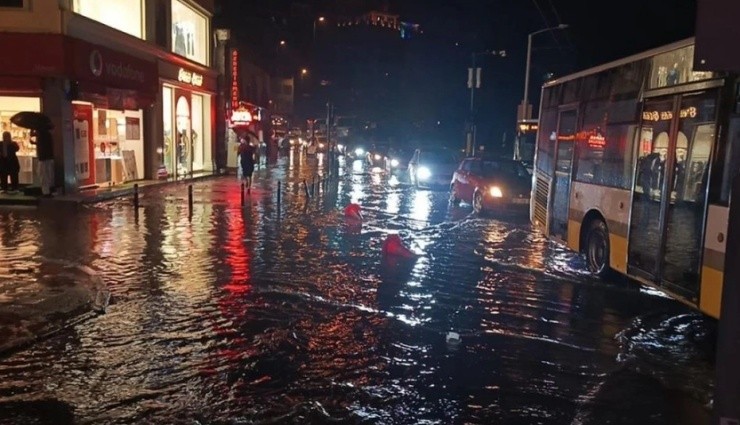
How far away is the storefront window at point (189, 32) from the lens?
103 ft

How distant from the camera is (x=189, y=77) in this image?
32.2 metres

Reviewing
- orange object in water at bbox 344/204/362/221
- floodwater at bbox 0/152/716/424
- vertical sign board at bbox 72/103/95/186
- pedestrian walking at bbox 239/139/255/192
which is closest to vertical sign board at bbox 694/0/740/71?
floodwater at bbox 0/152/716/424

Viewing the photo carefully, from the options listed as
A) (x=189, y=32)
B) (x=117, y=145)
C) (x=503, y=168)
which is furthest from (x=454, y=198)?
(x=189, y=32)

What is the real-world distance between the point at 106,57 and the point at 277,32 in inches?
1924

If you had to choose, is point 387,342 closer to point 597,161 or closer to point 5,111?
point 597,161

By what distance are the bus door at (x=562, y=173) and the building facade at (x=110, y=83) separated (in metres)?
15.1

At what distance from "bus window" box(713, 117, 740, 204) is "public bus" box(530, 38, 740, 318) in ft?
0.04

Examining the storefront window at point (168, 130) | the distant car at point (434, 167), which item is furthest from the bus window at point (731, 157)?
the storefront window at point (168, 130)

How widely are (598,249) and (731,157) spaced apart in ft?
13.5

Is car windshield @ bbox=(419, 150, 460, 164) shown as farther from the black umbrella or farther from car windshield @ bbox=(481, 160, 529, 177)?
the black umbrella

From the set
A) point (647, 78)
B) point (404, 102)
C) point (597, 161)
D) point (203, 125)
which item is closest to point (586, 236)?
point (597, 161)

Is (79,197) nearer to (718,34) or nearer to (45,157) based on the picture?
(45,157)

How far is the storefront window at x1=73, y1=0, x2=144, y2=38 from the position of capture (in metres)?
23.0

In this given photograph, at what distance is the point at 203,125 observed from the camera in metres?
36.4
